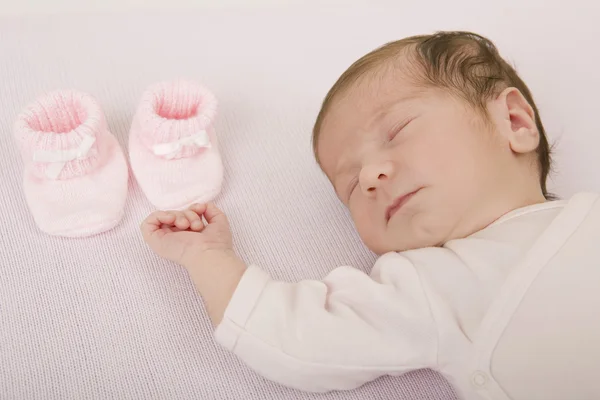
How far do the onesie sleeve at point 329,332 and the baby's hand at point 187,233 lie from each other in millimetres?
153

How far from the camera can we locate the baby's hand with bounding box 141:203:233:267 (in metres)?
1.17

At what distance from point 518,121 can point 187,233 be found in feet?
2.04

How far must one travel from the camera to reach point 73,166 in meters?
1.21

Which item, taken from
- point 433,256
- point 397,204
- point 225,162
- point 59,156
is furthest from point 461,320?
point 59,156

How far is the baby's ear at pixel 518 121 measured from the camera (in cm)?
116

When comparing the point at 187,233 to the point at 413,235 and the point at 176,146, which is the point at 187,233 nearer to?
the point at 176,146

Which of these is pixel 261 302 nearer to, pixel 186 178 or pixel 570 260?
pixel 186 178

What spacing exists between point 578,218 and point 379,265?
0.32 metres

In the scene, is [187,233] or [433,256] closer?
[433,256]

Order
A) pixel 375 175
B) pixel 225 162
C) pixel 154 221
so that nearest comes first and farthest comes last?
pixel 375 175 < pixel 154 221 < pixel 225 162

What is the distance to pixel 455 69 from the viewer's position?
A: 46.7 inches

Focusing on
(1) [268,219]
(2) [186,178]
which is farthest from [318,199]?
(2) [186,178]

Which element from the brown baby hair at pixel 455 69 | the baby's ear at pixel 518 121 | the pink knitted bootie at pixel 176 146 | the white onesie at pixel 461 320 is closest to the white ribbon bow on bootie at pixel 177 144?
the pink knitted bootie at pixel 176 146

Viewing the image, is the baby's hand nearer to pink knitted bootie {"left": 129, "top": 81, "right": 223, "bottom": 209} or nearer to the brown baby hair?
pink knitted bootie {"left": 129, "top": 81, "right": 223, "bottom": 209}
